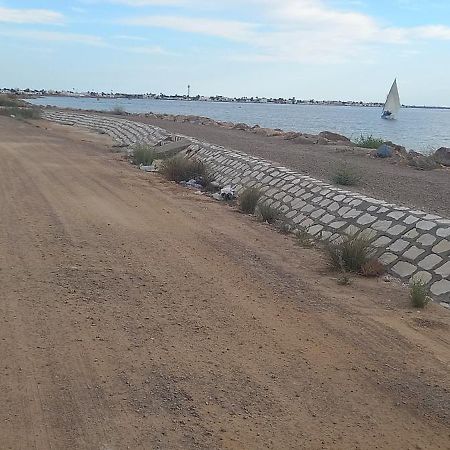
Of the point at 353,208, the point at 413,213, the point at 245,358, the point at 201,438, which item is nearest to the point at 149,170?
the point at 353,208

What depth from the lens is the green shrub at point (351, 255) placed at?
27.7 ft

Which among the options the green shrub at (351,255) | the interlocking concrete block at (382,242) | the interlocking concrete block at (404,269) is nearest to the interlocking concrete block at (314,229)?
the interlocking concrete block at (382,242)

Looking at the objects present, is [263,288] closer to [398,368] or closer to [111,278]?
[111,278]

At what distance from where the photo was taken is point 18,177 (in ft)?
44.3

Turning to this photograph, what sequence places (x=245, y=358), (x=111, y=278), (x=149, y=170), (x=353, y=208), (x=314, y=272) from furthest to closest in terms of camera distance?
(x=149, y=170)
(x=353, y=208)
(x=314, y=272)
(x=111, y=278)
(x=245, y=358)

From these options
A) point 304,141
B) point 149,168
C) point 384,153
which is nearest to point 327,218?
point 149,168

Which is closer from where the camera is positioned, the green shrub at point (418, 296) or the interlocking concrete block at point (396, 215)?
the green shrub at point (418, 296)

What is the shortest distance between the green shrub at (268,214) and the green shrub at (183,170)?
433 centimetres

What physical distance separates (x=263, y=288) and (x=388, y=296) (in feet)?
4.66

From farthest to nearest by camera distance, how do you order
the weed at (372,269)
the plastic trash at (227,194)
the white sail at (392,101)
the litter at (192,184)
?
the white sail at (392,101)
the litter at (192,184)
the plastic trash at (227,194)
the weed at (372,269)

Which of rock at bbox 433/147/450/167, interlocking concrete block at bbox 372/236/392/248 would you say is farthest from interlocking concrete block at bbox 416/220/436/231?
rock at bbox 433/147/450/167

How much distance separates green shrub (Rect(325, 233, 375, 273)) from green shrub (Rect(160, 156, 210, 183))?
7696mm

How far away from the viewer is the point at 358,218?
33.5 feet

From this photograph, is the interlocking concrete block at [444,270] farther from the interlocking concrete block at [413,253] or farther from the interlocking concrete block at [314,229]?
the interlocking concrete block at [314,229]
